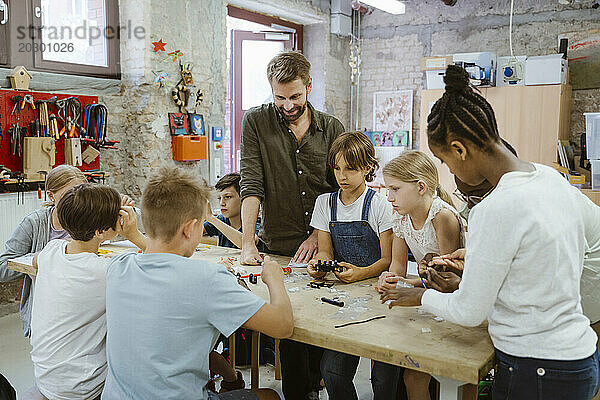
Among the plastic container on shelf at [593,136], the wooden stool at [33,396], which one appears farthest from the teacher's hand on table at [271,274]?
the plastic container on shelf at [593,136]

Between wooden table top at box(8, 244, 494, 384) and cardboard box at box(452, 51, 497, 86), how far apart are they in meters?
5.02

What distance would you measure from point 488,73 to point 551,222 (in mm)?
5662

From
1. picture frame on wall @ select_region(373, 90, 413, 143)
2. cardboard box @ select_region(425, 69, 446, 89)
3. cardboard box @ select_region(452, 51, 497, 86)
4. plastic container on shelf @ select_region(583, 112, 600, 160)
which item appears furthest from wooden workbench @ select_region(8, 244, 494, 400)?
picture frame on wall @ select_region(373, 90, 413, 143)

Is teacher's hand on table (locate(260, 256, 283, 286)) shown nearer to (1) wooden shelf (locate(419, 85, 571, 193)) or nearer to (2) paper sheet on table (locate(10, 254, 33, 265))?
(2) paper sheet on table (locate(10, 254, 33, 265))

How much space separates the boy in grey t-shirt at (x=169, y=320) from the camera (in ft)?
5.37

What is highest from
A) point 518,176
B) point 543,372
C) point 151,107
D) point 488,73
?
point 488,73

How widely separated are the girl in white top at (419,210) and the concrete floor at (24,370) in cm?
80

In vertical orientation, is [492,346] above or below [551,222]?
below

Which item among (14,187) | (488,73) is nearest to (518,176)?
(14,187)

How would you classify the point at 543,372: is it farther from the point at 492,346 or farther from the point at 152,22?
the point at 152,22

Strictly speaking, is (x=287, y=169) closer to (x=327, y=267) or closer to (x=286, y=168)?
(x=286, y=168)

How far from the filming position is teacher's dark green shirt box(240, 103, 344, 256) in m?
3.10

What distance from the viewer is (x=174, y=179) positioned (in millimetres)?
1868

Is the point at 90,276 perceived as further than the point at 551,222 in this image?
Yes
